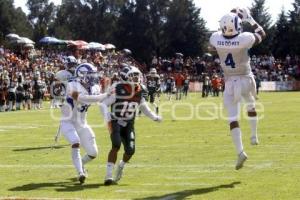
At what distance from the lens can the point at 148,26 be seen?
84.4 meters

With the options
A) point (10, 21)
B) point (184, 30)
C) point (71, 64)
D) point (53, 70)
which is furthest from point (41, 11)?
point (71, 64)

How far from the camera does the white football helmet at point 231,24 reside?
10305 millimetres

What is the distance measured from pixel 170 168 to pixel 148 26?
73.8 meters

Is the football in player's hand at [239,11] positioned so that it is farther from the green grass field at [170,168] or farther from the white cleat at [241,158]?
the green grass field at [170,168]

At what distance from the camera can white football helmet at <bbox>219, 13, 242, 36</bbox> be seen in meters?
10.3

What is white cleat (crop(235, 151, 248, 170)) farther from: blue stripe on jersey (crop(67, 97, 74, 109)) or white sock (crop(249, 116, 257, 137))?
blue stripe on jersey (crop(67, 97, 74, 109))

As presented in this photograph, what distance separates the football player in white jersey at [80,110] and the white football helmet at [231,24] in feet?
6.90

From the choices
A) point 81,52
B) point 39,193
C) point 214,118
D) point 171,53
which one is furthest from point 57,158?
point 171,53

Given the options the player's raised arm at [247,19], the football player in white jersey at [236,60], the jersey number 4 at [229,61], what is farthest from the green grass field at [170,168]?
the player's raised arm at [247,19]

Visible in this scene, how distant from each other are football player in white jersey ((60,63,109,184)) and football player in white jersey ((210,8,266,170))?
1974mm

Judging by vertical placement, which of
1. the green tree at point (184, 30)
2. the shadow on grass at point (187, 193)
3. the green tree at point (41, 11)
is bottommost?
the shadow on grass at point (187, 193)

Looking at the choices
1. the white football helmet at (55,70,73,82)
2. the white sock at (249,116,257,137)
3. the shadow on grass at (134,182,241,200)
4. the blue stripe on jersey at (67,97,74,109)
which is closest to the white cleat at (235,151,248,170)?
the shadow on grass at (134,182,241,200)

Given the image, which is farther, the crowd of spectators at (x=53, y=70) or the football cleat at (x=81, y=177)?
the crowd of spectators at (x=53, y=70)

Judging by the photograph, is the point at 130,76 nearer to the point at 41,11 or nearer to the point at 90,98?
the point at 90,98
